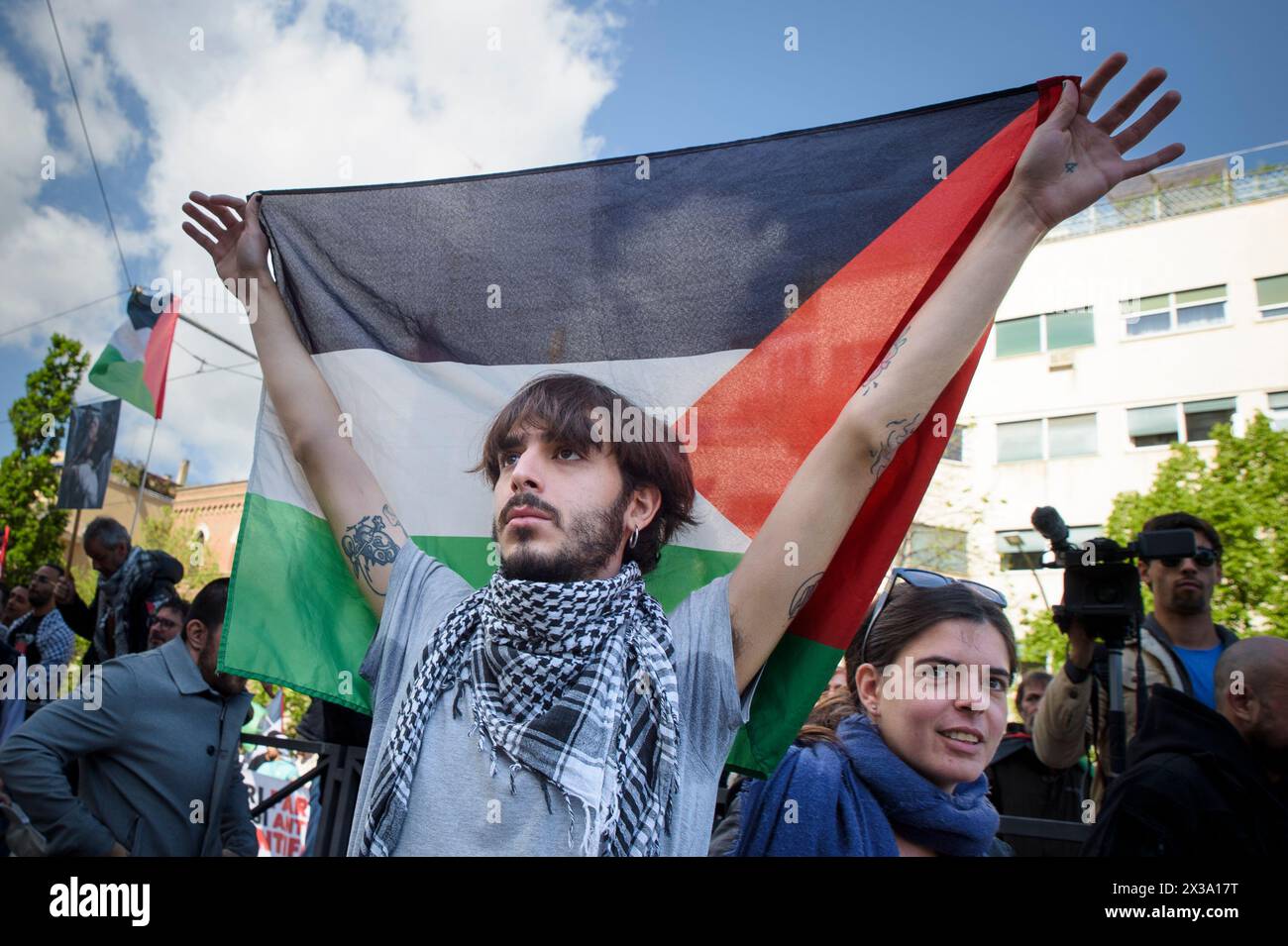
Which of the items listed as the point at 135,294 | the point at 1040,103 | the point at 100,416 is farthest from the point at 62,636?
the point at 1040,103

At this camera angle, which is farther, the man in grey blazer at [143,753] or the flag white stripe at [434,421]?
the man in grey blazer at [143,753]

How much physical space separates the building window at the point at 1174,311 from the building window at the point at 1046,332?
818 millimetres

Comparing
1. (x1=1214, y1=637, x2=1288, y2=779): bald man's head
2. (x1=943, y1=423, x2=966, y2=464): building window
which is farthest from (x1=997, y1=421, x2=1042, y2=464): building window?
(x1=1214, y1=637, x2=1288, y2=779): bald man's head

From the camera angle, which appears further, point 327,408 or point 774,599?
point 327,408

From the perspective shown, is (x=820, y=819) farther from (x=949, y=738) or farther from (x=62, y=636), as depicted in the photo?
(x=62, y=636)

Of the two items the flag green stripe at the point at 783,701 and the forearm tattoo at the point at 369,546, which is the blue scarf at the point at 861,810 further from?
the forearm tattoo at the point at 369,546

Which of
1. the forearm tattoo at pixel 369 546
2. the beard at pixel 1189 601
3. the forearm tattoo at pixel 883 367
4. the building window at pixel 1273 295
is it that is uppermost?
the building window at pixel 1273 295

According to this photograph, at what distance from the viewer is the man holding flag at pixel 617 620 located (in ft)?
5.92

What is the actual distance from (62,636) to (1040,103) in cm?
559

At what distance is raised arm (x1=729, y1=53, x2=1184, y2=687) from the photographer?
6.29 feet

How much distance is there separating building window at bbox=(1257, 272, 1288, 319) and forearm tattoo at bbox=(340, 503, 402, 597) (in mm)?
20064

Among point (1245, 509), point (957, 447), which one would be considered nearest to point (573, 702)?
point (1245, 509)

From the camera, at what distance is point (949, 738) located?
6.32 feet

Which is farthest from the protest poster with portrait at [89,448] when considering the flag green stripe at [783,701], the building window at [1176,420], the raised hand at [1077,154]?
the building window at [1176,420]
